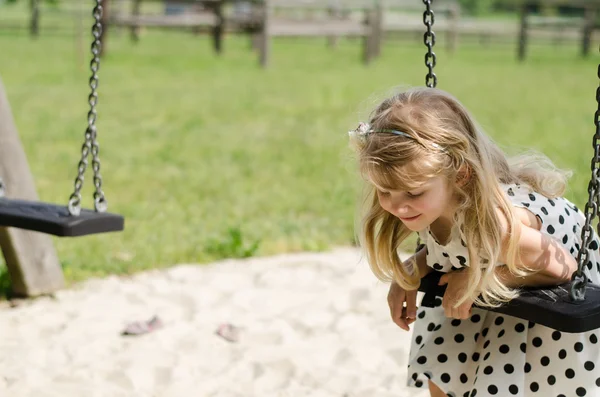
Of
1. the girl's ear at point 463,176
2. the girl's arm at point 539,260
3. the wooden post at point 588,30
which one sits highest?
the girl's ear at point 463,176

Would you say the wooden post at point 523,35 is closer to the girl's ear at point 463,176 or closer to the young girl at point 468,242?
the young girl at point 468,242

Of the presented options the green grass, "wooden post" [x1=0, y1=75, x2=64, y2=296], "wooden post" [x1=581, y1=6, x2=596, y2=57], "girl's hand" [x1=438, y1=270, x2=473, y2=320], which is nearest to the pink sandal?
"wooden post" [x1=0, y1=75, x2=64, y2=296]

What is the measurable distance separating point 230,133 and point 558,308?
6.75m

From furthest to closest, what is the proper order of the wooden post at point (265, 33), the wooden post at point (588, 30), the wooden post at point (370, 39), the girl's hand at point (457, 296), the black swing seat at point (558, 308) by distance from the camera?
the wooden post at point (588, 30) → the wooden post at point (370, 39) → the wooden post at point (265, 33) → the girl's hand at point (457, 296) → the black swing seat at point (558, 308)

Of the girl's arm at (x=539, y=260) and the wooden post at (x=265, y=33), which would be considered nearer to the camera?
the girl's arm at (x=539, y=260)

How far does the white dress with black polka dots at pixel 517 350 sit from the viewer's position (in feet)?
7.40

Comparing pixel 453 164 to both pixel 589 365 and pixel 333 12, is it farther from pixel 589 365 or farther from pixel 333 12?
pixel 333 12

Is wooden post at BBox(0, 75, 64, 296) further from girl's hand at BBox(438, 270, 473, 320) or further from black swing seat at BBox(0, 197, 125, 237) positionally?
girl's hand at BBox(438, 270, 473, 320)

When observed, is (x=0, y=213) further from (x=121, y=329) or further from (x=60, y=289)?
(x=60, y=289)

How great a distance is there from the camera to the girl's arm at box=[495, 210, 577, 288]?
2131mm

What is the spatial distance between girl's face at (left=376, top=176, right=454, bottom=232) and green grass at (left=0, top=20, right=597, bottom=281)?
0.28 meters

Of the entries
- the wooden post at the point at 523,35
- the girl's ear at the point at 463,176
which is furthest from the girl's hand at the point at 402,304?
the wooden post at the point at 523,35

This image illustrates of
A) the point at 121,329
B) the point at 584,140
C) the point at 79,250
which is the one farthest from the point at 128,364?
the point at 584,140

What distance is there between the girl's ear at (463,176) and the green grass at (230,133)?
0.32 meters
